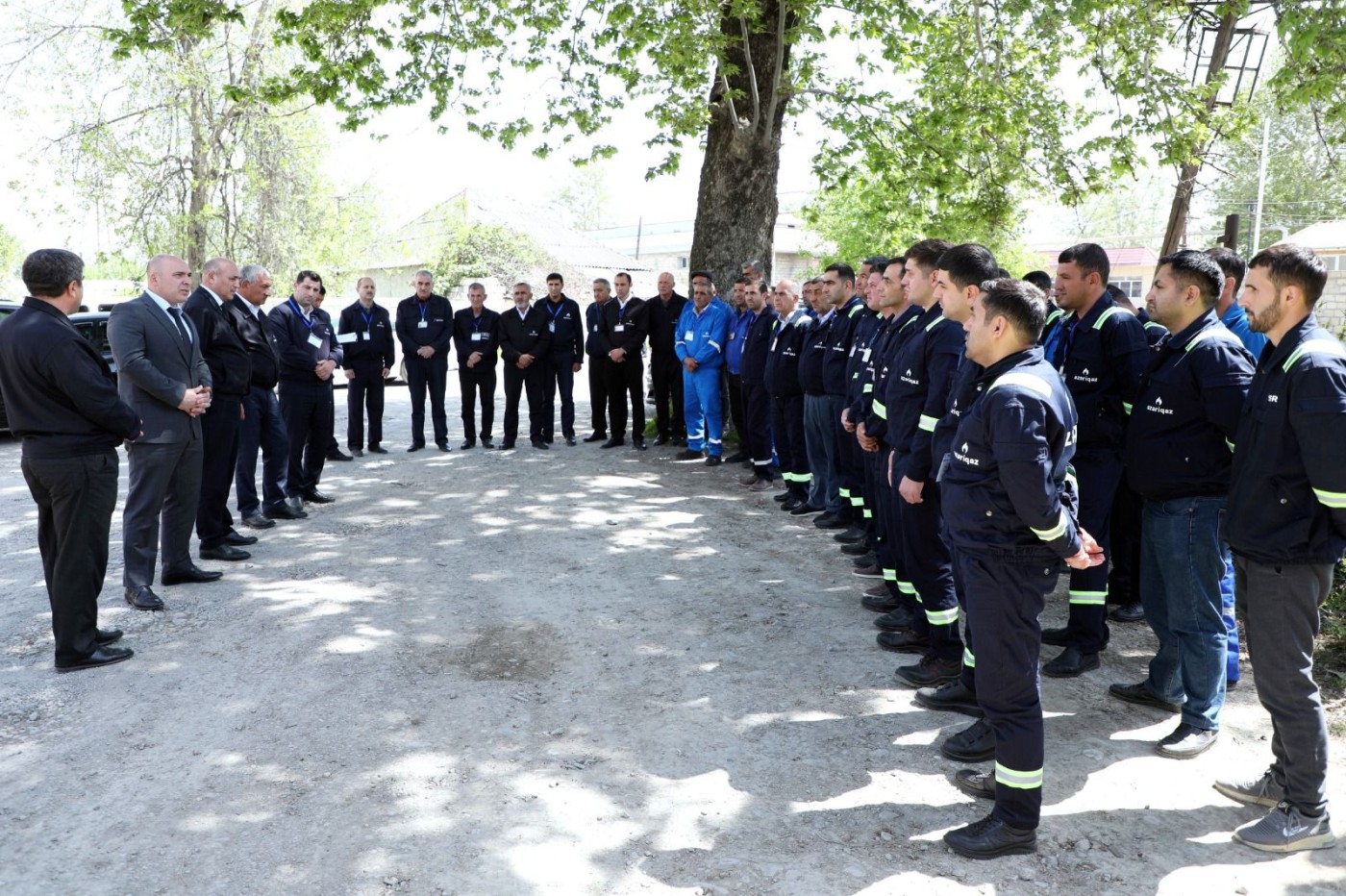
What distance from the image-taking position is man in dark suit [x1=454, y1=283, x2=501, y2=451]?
12484 millimetres

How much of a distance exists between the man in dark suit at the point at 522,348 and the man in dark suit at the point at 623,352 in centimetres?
79

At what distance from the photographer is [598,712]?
4.73 meters

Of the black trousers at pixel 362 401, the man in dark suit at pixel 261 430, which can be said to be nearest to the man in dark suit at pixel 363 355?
the black trousers at pixel 362 401

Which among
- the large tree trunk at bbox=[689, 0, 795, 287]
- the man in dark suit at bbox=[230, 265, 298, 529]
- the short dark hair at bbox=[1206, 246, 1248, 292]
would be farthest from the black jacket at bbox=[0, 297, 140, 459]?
the large tree trunk at bbox=[689, 0, 795, 287]

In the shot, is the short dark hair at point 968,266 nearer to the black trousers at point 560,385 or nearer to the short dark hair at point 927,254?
the short dark hair at point 927,254

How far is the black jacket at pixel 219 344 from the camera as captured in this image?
726 centimetres

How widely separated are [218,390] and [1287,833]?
6.98 meters

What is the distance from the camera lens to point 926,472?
4.82 meters

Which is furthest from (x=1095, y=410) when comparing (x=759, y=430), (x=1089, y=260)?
(x=759, y=430)

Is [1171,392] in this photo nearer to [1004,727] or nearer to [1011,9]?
[1004,727]

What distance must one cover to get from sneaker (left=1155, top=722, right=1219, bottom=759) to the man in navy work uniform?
541 mm

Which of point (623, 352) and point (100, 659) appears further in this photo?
point (623, 352)

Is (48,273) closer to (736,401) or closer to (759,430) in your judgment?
(759,430)

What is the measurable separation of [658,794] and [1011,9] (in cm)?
1058
